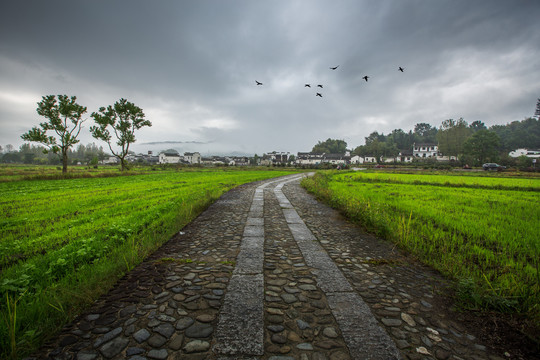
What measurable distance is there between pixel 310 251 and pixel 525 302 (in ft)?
9.58

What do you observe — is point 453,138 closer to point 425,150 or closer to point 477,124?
point 425,150

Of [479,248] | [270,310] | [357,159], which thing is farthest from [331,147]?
[270,310]

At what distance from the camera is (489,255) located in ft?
12.4

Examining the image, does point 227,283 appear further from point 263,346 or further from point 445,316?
point 445,316

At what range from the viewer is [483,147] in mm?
58500

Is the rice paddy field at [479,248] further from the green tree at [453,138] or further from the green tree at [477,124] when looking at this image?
the green tree at [477,124]

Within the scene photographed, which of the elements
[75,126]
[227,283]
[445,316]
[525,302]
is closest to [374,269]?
[445,316]

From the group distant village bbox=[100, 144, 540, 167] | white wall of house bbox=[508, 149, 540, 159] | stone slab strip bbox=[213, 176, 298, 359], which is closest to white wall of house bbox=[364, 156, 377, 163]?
distant village bbox=[100, 144, 540, 167]

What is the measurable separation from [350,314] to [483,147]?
3223 inches

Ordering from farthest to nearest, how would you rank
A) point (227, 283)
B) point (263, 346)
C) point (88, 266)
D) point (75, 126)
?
1. point (75, 126)
2. point (88, 266)
3. point (227, 283)
4. point (263, 346)

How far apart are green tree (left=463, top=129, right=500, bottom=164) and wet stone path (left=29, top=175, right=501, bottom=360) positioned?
7930 centimetres

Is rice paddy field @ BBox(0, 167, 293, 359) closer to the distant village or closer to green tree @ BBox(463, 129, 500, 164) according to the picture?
the distant village

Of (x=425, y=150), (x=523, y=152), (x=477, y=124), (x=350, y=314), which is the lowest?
(x=350, y=314)

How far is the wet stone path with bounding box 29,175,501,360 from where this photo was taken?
197 centimetres
